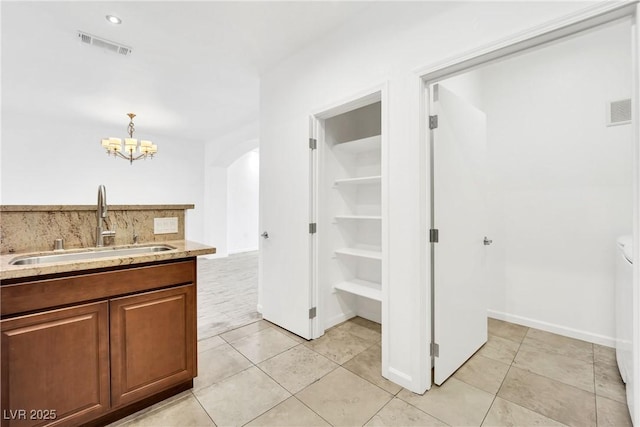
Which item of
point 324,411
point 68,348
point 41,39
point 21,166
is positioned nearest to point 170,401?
point 68,348

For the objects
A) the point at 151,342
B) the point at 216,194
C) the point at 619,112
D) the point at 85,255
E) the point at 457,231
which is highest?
the point at 619,112

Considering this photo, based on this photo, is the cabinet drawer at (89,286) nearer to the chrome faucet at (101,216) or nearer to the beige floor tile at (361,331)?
the chrome faucet at (101,216)

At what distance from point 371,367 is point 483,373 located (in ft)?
2.67

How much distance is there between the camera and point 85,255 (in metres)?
1.77

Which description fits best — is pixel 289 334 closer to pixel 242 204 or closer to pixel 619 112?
pixel 619 112

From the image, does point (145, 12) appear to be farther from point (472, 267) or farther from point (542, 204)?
point (542, 204)

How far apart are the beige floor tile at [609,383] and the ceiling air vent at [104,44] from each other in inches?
188

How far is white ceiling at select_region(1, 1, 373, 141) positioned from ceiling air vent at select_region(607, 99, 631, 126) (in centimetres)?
225

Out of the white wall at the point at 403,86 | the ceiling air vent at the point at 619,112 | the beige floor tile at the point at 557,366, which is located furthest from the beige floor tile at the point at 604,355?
the ceiling air vent at the point at 619,112

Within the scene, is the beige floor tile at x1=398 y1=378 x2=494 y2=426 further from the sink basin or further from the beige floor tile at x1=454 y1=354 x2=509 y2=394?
the sink basin

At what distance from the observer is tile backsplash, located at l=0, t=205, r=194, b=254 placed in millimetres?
1604

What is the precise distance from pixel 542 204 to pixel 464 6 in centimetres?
209

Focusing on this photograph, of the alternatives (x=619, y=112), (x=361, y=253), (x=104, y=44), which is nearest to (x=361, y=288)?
(x=361, y=253)

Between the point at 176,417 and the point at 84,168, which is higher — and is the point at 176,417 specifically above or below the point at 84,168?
below
